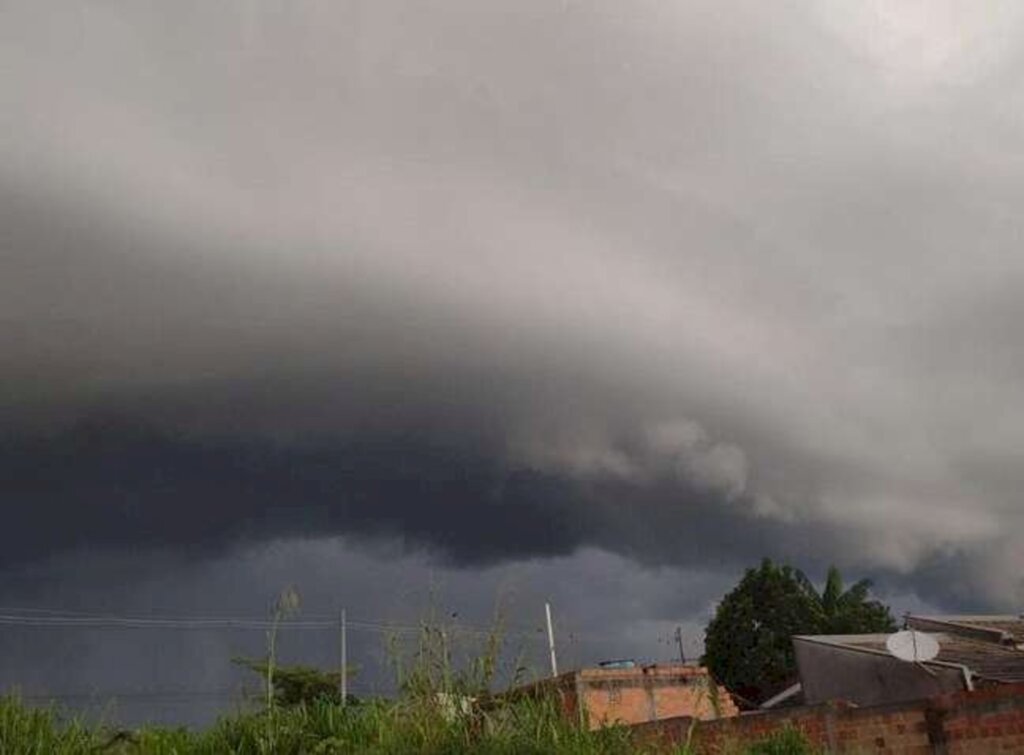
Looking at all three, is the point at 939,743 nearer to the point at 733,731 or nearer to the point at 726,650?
the point at 733,731

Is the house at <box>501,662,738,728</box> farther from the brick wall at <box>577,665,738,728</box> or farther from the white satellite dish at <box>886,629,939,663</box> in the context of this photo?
the white satellite dish at <box>886,629,939,663</box>

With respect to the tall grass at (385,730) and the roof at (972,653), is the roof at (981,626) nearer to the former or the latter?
the roof at (972,653)

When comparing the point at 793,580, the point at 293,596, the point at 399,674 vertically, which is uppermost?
the point at 793,580

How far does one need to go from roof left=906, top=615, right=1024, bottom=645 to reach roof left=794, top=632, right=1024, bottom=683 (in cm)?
22

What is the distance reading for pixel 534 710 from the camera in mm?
7117

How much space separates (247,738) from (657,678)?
13.2 m

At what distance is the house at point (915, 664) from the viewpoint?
1936 cm

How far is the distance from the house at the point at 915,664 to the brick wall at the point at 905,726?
7.55 metres

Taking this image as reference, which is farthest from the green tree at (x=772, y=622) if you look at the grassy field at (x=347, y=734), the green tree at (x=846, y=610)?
the grassy field at (x=347, y=734)

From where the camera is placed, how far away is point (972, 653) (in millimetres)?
21781

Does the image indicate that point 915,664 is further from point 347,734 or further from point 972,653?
point 347,734

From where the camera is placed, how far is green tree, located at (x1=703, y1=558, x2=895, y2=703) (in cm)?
4641

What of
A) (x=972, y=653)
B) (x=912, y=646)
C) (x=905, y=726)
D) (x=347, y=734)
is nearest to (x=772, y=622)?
(x=972, y=653)

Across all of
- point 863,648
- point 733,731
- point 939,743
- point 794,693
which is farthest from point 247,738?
point 794,693
